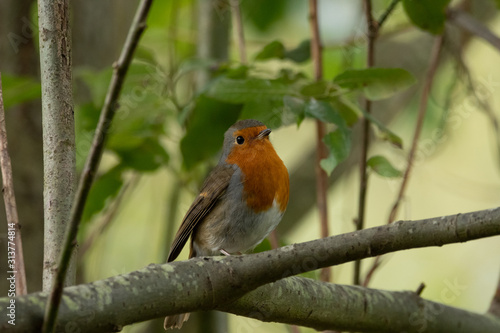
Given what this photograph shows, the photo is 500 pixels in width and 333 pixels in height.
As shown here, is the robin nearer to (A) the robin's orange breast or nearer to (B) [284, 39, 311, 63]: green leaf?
(A) the robin's orange breast

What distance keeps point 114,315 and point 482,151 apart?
6.26m

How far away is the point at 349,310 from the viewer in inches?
87.7

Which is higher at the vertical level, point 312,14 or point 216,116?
point 312,14

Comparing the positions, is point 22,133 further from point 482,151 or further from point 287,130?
point 482,151

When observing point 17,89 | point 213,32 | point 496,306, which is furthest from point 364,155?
point 17,89

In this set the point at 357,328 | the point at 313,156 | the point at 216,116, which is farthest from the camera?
the point at 313,156

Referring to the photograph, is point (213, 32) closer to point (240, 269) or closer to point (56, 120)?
point (56, 120)

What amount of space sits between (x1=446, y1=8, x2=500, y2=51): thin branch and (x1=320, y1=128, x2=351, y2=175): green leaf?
137 centimetres

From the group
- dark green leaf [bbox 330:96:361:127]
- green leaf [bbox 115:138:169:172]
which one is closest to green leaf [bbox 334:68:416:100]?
dark green leaf [bbox 330:96:361:127]

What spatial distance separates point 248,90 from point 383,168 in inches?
26.3

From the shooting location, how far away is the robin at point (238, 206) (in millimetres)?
3207

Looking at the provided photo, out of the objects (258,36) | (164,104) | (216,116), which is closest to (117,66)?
(216,116)

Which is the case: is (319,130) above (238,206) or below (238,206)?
above

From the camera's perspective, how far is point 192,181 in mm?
3852
